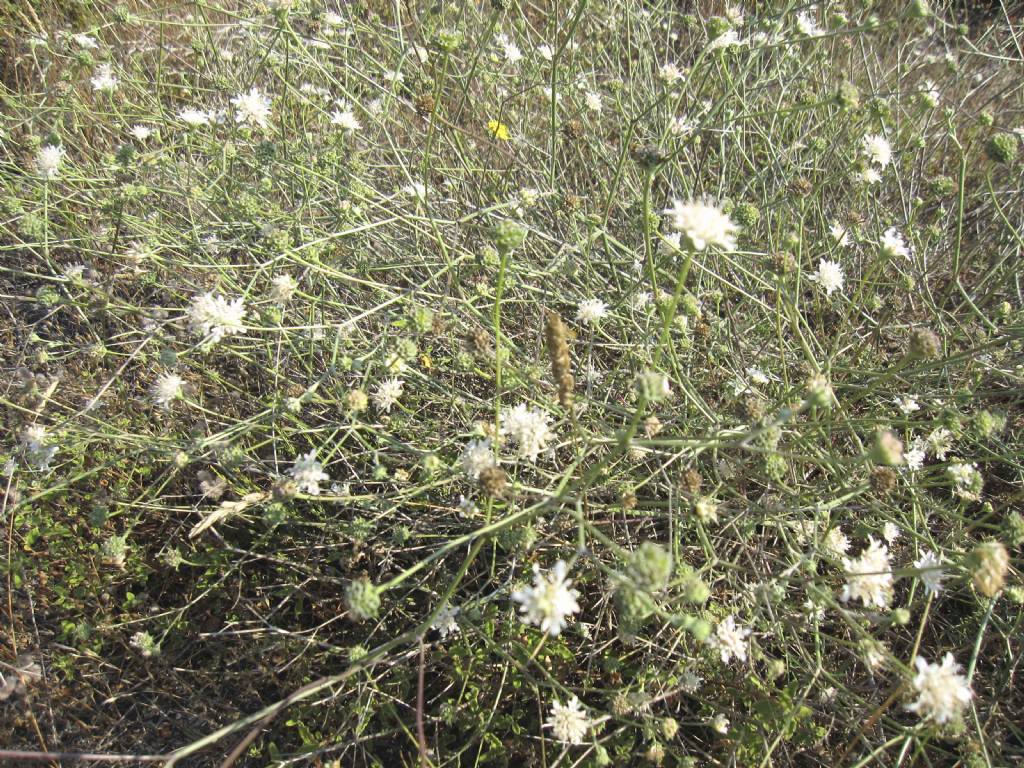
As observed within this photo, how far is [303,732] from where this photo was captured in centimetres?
181

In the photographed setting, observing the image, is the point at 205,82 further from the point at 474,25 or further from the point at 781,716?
the point at 781,716

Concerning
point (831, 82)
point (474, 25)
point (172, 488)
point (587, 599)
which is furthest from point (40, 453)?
point (831, 82)

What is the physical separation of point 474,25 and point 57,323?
97.0 inches

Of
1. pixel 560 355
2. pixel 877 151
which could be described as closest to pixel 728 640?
pixel 560 355

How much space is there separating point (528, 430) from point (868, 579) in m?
0.88

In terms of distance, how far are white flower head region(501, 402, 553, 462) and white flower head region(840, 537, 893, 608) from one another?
772 mm

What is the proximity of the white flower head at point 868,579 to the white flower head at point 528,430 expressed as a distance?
2.53ft

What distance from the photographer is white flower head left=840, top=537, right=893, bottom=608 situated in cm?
145

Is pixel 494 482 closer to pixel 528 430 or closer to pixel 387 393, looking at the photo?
pixel 528 430

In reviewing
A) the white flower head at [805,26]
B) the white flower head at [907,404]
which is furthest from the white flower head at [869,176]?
the white flower head at [907,404]

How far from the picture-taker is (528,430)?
161 cm

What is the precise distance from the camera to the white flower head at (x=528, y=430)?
1595 millimetres

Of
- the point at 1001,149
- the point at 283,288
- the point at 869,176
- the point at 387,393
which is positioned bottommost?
the point at 387,393

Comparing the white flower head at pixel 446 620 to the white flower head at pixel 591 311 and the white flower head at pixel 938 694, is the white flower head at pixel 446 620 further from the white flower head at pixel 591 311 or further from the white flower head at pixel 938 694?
the white flower head at pixel 938 694
